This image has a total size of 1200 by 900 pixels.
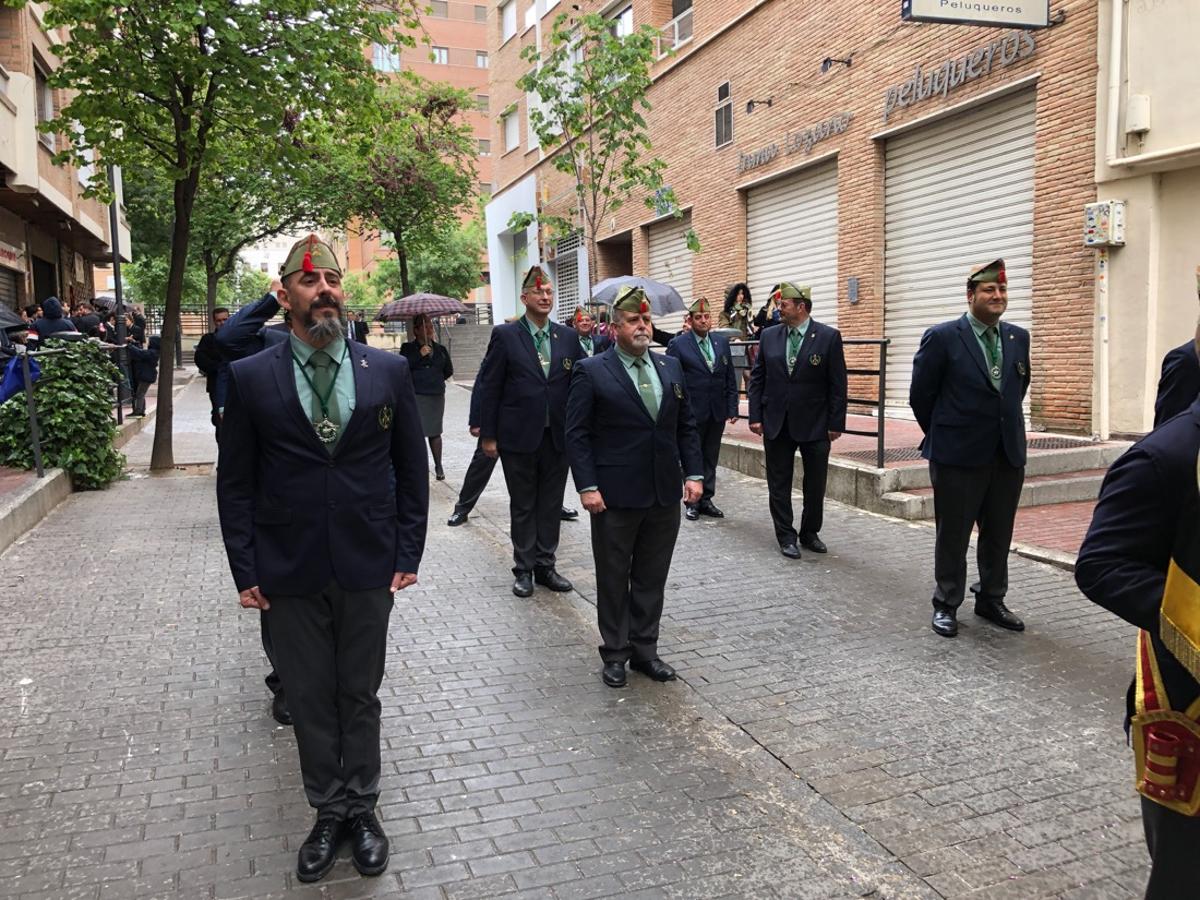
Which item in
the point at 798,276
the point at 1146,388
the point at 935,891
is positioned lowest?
the point at 935,891

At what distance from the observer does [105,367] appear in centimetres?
1084

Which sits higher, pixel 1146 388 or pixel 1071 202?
pixel 1071 202

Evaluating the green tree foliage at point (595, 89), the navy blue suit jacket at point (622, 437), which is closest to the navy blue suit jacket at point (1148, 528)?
the navy blue suit jacket at point (622, 437)

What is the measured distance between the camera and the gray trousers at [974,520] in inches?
222

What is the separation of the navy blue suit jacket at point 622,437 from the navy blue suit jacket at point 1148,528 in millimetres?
2817

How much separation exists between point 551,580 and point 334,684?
3405 millimetres

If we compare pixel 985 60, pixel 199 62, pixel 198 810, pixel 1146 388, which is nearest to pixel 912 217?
pixel 985 60

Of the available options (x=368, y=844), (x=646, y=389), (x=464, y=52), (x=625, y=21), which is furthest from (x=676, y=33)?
(x=464, y=52)

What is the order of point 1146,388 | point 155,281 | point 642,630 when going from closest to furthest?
point 642,630, point 1146,388, point 155,281

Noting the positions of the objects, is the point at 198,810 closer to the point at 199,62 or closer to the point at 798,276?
the point at 199,62

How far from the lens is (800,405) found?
7488 mm

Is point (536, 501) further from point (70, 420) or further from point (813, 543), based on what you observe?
point (70, 420)

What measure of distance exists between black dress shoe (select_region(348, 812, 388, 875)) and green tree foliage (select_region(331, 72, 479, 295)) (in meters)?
24.8

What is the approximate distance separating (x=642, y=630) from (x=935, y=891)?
2.16m
